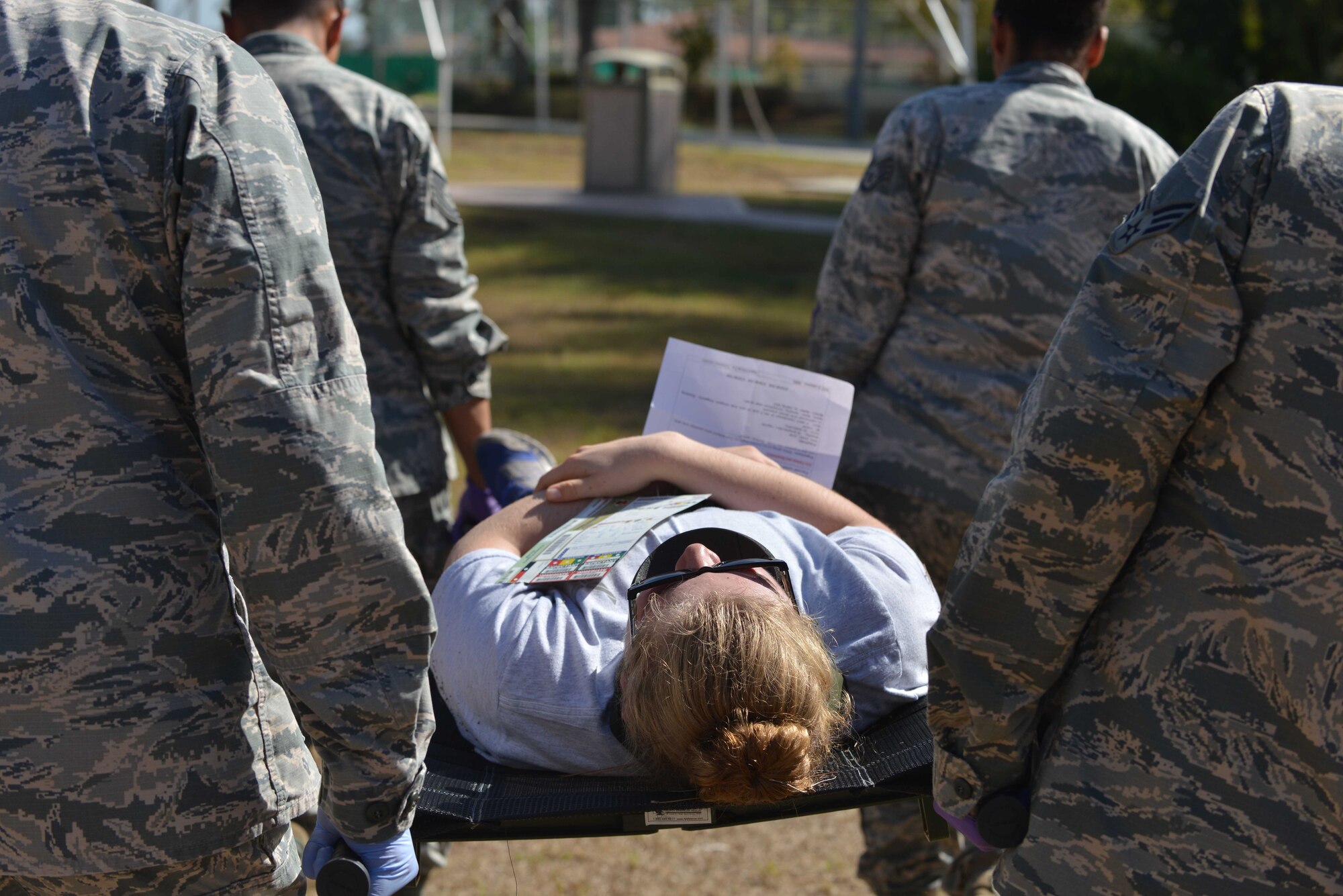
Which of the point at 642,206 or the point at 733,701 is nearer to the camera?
the point at 733,701

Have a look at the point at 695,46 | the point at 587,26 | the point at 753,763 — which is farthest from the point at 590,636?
the point at 695,46

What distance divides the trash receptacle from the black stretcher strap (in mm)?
13129

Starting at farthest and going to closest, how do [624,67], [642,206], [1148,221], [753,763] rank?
[624,67] < [642,206] < [753,763] < [1148,221]

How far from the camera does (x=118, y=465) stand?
1596 millimetres

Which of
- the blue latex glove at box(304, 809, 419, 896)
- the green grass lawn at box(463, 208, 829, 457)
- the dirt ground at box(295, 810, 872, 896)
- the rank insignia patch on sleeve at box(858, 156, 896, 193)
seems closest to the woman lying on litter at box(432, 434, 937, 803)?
the blue latex glove at box(304, 809, 419, 896)

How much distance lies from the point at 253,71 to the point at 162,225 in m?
0.23

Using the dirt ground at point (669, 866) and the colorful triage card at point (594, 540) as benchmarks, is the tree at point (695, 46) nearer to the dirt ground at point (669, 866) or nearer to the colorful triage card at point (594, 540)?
the dirt ground at point (669, 866)

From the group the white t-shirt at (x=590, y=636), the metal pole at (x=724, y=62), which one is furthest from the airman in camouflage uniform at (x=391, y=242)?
the metal pole at (x=724, y=62)

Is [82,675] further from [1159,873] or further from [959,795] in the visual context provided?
[1159,873]

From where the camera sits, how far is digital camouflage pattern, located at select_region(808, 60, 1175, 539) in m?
2.82

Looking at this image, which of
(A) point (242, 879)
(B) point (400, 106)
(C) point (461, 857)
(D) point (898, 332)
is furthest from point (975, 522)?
(C) point (461, 857)

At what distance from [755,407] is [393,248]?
2.93 ft

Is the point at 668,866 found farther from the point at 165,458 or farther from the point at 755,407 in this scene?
the point at 165,458

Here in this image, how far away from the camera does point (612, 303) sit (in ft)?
31.3
